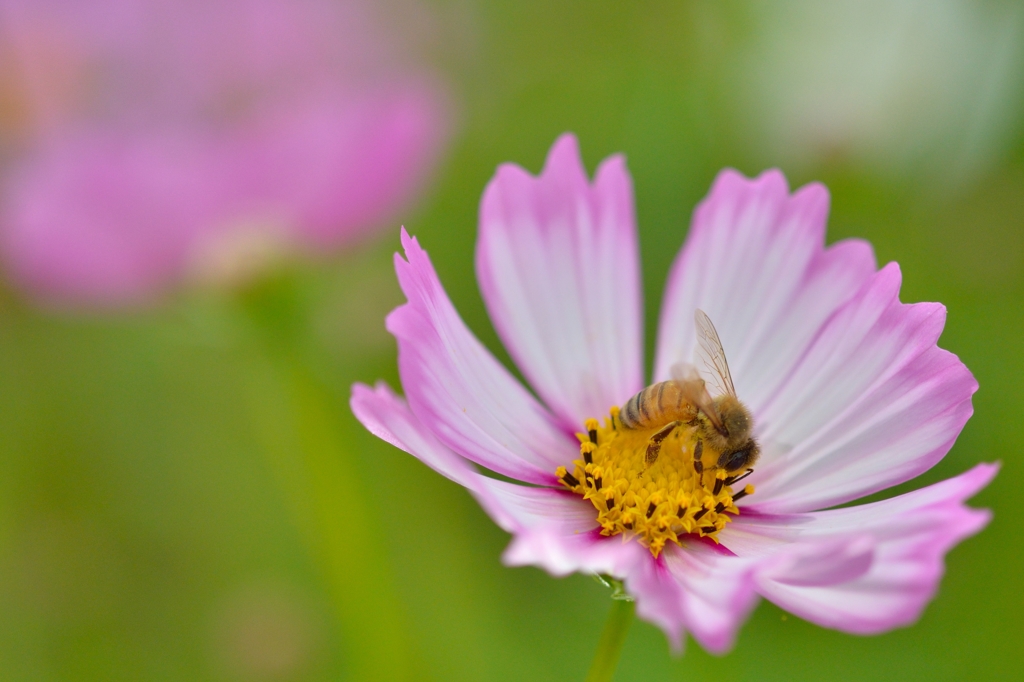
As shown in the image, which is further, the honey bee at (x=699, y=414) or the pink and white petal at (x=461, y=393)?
the honey bee at (x=699, y=414)

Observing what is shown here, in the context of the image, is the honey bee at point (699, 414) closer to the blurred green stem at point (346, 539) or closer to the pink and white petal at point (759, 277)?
the pink and white petal at point (759, 277)

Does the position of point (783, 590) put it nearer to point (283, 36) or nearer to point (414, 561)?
point (414, 561)

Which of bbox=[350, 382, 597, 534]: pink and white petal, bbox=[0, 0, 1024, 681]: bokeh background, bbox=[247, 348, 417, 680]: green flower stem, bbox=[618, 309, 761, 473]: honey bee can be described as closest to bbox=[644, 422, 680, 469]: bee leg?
bbox=[618, 309, 761, 473]: honey bee

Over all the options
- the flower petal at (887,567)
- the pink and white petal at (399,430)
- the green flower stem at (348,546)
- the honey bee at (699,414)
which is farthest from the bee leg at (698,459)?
the green flower stem at (348,546)

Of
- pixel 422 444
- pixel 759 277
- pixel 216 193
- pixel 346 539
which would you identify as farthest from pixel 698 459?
pixel 216 193

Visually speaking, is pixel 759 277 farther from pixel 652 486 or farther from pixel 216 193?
pixel 216 193

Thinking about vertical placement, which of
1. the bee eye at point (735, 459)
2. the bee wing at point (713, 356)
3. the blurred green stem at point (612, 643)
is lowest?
the blurred green stem at point (612, 643)
